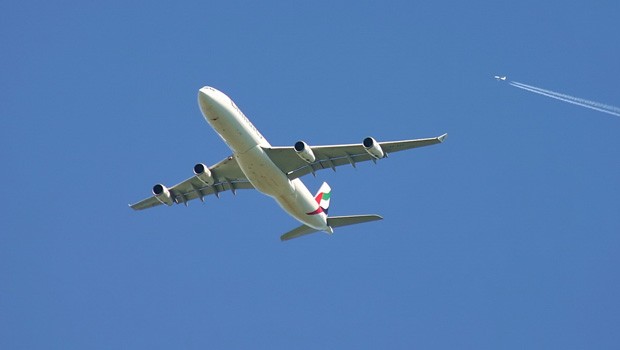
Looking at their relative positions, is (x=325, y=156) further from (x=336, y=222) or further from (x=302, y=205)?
(x=336, y=222)

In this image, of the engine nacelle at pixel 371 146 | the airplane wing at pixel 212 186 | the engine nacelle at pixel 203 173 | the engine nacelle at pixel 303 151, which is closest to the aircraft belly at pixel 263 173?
the engine nacelle at pixel 303 151

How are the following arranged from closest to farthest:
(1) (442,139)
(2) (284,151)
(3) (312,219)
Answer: (1) (442,139) → (2) (284,151) → (3) (312,219)

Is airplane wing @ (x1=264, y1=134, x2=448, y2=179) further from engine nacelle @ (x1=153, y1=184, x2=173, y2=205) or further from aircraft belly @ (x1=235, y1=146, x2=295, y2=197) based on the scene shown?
engine nacelle @ (x1=153, y1=184, x2=173, y2=205)

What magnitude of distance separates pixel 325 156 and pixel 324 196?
7026mm

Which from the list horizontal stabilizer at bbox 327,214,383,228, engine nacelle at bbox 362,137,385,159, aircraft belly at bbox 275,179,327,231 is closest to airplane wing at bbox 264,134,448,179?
engine nacelle at bbox 362,137,385,159

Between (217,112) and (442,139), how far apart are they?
11880 mm

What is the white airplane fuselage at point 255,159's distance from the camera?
186 ft

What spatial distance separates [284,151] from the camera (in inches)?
2366

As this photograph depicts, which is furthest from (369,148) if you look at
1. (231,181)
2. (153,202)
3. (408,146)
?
(153,202)

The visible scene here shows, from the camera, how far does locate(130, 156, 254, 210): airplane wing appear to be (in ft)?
212

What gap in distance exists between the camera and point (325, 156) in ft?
203

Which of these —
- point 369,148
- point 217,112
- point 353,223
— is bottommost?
point 353,223

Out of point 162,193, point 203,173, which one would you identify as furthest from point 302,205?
point 162,193

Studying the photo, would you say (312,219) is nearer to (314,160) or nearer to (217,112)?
(314,160)
